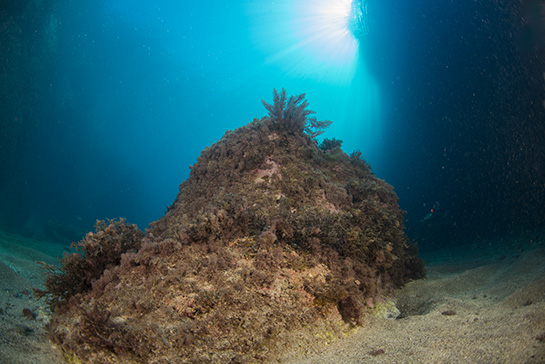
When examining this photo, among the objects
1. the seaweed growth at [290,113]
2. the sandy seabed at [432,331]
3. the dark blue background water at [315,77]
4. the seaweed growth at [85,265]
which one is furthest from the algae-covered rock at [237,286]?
the dark blue background water at [315,77]

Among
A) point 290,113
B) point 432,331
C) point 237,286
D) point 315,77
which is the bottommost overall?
point 432,331

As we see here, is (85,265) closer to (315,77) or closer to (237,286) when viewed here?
(237,286)

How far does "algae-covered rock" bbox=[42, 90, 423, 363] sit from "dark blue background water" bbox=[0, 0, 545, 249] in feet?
45.5

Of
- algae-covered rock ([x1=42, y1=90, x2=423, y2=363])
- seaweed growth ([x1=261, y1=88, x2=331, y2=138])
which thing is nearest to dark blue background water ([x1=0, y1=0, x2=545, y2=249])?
seaweed growth ([x1=261, y1=88, x2=331, y2=138])

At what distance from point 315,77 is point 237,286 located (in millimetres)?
89699

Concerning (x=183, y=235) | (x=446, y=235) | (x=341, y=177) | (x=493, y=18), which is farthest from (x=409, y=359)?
(x=446, y=235)

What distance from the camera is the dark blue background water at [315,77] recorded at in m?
14.7

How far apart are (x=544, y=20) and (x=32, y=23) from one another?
1395 inches

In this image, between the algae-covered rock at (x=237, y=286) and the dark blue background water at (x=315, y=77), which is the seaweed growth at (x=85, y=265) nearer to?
the algae-covered rock at (x=237, y=286)

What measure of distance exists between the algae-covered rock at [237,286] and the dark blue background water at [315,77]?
546 inches

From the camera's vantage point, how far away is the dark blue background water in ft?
48.2

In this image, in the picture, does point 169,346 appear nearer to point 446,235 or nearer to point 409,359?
point 409,359

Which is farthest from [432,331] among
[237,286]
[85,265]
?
[85,265]

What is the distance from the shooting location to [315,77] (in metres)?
83.1
